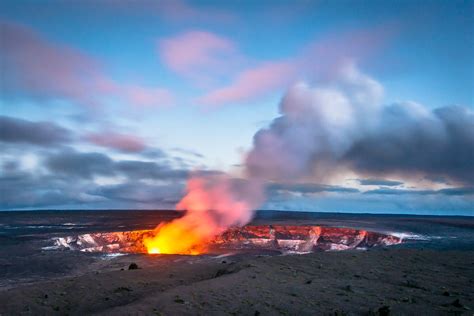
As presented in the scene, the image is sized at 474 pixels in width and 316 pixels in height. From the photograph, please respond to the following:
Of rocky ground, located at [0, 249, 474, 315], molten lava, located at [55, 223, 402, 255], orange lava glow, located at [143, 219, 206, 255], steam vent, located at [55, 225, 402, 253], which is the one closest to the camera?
rocky ground, located at [0, 249, 474, 315]

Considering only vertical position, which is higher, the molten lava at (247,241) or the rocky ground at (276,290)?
the rocky ground at (276,290)

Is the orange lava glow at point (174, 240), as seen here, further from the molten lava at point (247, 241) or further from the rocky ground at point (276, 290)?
the rocky ground at point (276, 290)

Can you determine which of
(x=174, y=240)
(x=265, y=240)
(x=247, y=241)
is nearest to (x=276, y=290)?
(x=174, y=240)

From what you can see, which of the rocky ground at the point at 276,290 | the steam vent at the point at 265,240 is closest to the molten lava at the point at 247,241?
the steam vent at the point at 265,240

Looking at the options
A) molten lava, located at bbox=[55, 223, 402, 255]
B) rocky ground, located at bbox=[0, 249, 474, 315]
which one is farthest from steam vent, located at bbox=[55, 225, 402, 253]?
rocky ground, located at bbox=[0, 249, 474, 315]

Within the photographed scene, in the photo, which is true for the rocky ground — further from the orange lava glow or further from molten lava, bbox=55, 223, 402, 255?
molten lava, bbox=55, 223, 402, 255

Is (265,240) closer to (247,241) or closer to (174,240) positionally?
(247,241)

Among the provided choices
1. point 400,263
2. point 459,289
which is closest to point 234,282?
point 459,289
